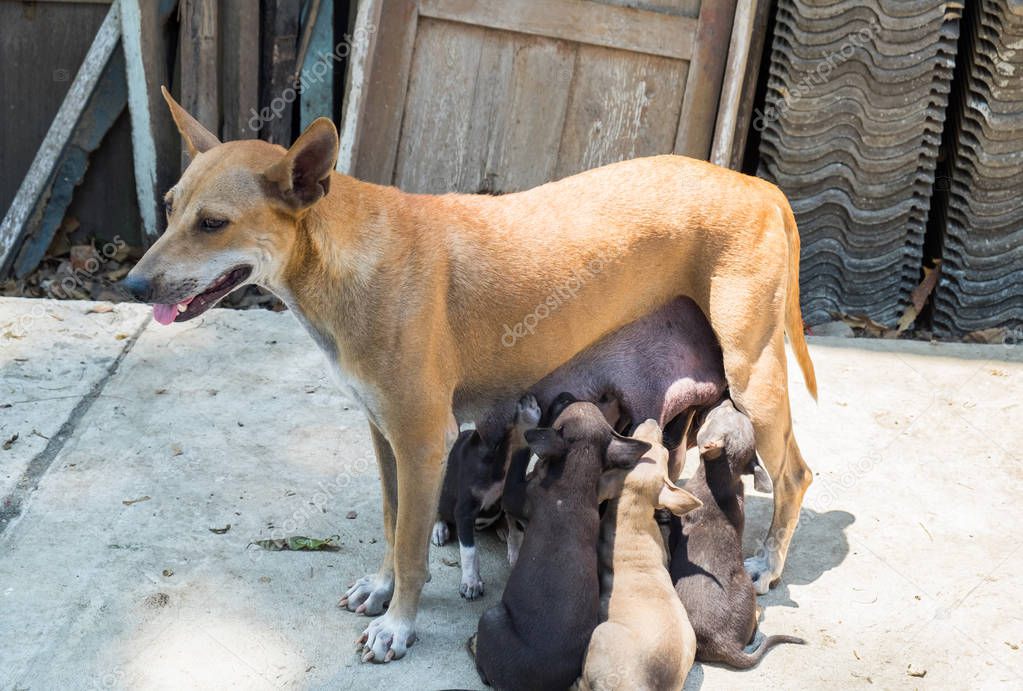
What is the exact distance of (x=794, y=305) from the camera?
14.0 ft

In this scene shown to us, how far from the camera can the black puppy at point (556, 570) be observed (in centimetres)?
335

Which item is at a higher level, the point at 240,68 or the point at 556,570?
the point at 240,68

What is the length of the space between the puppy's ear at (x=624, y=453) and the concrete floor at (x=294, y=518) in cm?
71

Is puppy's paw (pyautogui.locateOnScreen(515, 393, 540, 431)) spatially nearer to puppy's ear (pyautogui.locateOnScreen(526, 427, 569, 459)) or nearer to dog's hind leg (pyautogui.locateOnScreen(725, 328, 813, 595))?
puppy's ear (pyautogui.locateOnScreen(526, 427, 569, 459))

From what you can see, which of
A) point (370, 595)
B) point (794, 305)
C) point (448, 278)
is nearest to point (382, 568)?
point (370, 595)

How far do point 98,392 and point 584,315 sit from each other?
2436 mm

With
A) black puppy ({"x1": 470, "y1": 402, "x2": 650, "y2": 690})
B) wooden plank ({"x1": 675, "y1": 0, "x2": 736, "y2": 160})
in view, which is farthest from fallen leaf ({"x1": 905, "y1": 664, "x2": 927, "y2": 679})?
wooden plank ({"x1": 675, "y1": 0, "x2": 736, "y2": 160})

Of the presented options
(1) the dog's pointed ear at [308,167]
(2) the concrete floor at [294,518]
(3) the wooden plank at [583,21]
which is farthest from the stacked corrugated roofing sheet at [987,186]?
(1) the dog's pointed ear at [308,167]

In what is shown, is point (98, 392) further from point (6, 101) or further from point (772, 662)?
point (772, 662)

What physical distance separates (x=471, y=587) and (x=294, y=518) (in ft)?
2.66

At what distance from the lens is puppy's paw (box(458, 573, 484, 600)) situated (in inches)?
159

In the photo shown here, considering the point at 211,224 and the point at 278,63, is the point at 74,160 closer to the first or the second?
the point at 278,63

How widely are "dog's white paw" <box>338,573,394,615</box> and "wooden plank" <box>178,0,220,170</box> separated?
3.56 metres

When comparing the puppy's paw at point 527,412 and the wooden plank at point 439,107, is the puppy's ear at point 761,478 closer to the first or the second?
the puppy's paw at point 527,412
